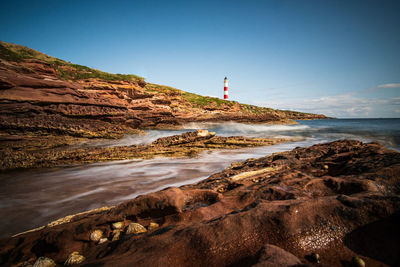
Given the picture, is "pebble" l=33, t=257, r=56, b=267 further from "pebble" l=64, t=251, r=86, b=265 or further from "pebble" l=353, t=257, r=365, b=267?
"pebble" l=353, t=257, r=365, b=267

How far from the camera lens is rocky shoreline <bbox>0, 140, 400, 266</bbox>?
1.07 metres

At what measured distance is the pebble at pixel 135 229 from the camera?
186 cm

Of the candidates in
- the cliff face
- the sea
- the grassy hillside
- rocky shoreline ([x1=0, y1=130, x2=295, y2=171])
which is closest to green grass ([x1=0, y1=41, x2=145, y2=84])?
the grassy hillside

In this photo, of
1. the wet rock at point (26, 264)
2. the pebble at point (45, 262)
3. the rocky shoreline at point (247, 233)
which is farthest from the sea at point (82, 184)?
the pebble at point (45, 262)

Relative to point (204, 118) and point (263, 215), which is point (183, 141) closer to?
point (263, 215)

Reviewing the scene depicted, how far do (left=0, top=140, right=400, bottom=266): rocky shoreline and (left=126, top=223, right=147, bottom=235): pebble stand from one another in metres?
0.01

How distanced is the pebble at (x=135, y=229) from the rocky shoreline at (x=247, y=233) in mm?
10

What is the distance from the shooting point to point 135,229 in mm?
1882

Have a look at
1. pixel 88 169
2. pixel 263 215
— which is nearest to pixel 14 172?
pixel 88 169

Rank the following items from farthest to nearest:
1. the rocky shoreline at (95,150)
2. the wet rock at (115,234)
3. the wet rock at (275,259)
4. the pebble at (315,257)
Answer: the rocky shoreline at (95,150), the wet rock at (115,234), the pebble at (315,257), the wet rock at (275,259)

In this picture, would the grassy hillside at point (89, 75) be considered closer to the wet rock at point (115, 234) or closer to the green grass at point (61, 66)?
the green grass at point (61, 66)

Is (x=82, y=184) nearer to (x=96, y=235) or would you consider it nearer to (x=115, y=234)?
(x=96, y=235)

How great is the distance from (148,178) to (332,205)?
469 centimetres

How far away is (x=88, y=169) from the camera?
19.9 ft
